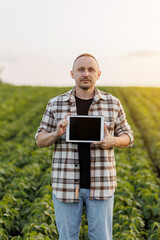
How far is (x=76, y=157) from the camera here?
2.81 m

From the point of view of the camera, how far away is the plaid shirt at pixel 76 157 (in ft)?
9.18

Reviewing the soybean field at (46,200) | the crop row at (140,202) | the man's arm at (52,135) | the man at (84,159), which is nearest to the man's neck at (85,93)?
the man at (84,159)

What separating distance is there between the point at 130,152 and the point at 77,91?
7284mm

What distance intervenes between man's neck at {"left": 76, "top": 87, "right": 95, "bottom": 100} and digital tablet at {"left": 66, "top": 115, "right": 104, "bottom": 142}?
30 cm

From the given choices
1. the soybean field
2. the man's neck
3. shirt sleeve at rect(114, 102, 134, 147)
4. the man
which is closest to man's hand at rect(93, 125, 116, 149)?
the man

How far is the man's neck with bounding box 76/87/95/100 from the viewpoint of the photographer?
2.89 m

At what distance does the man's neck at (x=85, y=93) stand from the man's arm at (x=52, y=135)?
0.41 meters

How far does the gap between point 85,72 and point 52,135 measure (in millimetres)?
633

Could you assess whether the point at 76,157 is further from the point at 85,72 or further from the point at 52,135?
the point at 85,72

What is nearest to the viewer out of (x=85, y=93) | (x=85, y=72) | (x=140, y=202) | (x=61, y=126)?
(x=61, y=126)

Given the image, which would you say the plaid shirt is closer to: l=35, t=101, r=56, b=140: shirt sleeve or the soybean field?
l=35, t=101, r=56, b=140: shirt sleeve

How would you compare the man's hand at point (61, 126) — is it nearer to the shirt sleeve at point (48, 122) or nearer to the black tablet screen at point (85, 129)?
the black tablet screen at point (85, 129)

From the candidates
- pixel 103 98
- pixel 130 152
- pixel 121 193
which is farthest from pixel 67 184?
pixel 130 152


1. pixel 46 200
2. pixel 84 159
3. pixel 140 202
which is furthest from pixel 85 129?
pixel 140 202
